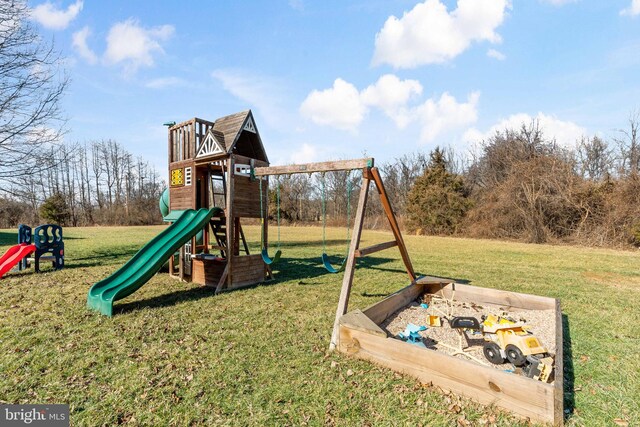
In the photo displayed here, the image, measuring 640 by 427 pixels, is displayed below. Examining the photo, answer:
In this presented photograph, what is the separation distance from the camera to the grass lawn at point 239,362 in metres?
2.74

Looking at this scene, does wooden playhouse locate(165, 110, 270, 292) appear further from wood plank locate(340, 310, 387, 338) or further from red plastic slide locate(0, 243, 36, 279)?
wood plank locate(340, 310, 387, 338)

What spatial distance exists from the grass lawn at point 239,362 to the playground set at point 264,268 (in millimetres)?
191

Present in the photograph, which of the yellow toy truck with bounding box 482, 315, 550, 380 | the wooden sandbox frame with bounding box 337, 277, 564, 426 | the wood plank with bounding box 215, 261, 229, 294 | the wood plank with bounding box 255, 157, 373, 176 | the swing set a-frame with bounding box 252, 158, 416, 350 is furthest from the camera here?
the wood plank with bounding box 215, 261, 229, 294

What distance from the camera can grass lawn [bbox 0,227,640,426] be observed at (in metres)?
2.74

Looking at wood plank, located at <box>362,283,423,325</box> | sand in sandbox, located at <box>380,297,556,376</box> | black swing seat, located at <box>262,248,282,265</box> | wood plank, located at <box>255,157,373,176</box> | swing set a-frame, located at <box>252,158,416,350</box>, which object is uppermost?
wood plank, located at <box>255,157,373,176</box>

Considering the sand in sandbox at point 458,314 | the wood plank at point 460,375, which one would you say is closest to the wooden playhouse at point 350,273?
the wood plank at point 460,375

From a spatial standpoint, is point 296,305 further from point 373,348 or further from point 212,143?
point 212,143

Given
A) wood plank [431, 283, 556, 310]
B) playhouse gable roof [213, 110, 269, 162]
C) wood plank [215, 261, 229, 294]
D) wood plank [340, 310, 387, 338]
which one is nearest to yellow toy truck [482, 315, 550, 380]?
wood plank [340, 310, 387, 338]

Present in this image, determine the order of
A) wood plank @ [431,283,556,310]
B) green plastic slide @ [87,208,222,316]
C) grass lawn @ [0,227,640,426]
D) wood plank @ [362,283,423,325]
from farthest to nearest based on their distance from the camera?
wood plank @ [431,283,556,310], green plastic slide @ [87,208,222,316], wood plank @ [362,283,423,325], grass lawn @ [0,227,640,426]

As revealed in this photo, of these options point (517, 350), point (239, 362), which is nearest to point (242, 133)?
point (239, 362)

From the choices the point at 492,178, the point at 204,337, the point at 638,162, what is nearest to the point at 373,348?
the point at 204,337

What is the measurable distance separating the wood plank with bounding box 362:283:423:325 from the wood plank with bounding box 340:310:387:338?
1.73 ft

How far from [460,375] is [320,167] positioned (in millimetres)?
3741

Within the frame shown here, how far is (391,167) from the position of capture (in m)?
36.8
